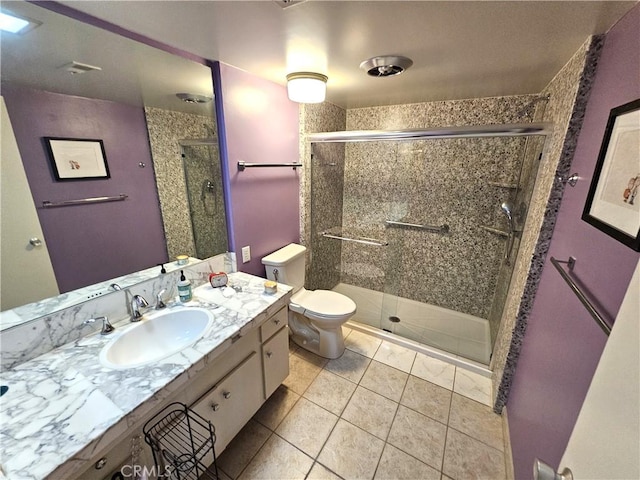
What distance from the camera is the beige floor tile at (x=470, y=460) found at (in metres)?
1.41

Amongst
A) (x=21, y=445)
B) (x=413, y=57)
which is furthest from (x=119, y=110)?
(x=413, y=57)

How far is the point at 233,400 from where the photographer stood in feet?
4.49

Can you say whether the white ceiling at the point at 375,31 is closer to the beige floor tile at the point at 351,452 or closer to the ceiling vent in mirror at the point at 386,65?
the ceiling vent in mirror at the point at 386,65

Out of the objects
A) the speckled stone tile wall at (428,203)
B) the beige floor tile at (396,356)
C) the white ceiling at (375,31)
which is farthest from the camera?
the speckled stone tile wall at (428,203)

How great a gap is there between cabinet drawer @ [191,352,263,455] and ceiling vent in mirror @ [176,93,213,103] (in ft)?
4.91

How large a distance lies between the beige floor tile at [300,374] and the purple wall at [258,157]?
0.81m

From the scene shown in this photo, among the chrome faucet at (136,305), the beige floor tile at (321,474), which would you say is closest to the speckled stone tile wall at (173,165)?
the chrome faucet at (136,305)

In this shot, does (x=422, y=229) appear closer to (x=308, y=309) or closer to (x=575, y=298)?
(x=308, y=309)

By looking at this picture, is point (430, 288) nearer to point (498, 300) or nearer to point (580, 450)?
point (498, 300)

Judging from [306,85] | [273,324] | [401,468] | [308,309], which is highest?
[306,85]

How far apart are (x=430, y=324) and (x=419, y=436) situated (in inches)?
45.3

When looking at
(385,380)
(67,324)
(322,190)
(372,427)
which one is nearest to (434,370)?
(385,380)

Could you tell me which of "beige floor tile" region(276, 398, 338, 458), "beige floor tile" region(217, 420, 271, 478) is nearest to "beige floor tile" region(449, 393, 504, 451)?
"beige floor tile" region(276, 398, 338, 458)

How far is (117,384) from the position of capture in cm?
96
